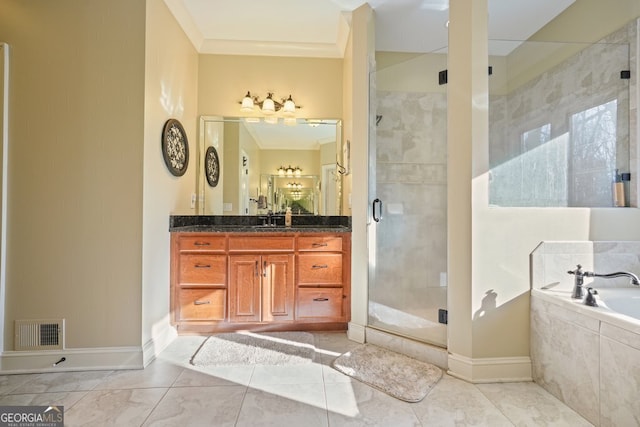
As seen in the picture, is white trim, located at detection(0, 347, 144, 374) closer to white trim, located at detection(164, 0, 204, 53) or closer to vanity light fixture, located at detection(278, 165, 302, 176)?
vanity light fixture, located at detection(278, 165, 302, 176)

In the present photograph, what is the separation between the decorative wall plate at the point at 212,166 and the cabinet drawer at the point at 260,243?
870mm

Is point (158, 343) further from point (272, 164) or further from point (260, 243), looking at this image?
point (272, 164)

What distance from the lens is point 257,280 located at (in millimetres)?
2494

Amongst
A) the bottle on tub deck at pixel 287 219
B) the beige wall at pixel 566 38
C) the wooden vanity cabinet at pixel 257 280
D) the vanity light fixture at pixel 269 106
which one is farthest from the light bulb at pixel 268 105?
the beige wall at pixel 566 38

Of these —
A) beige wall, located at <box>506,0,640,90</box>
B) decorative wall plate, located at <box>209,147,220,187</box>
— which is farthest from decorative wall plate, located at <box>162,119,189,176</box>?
beige wall, located at <box>506,0,640,90</box>

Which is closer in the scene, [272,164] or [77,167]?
[77,167]

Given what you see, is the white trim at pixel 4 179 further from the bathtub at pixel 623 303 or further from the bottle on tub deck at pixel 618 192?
the bottle on tub deck at pixel 618 192

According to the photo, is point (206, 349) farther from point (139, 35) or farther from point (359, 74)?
point (359, 74)

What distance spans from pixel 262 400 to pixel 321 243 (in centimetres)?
123

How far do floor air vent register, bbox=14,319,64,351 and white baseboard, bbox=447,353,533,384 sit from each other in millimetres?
2558

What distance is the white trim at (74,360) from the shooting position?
190cm

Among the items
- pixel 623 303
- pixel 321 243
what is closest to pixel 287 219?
pixel 321 243

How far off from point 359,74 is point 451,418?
2370 mm

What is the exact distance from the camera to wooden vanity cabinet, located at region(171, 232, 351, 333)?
2467 mm
